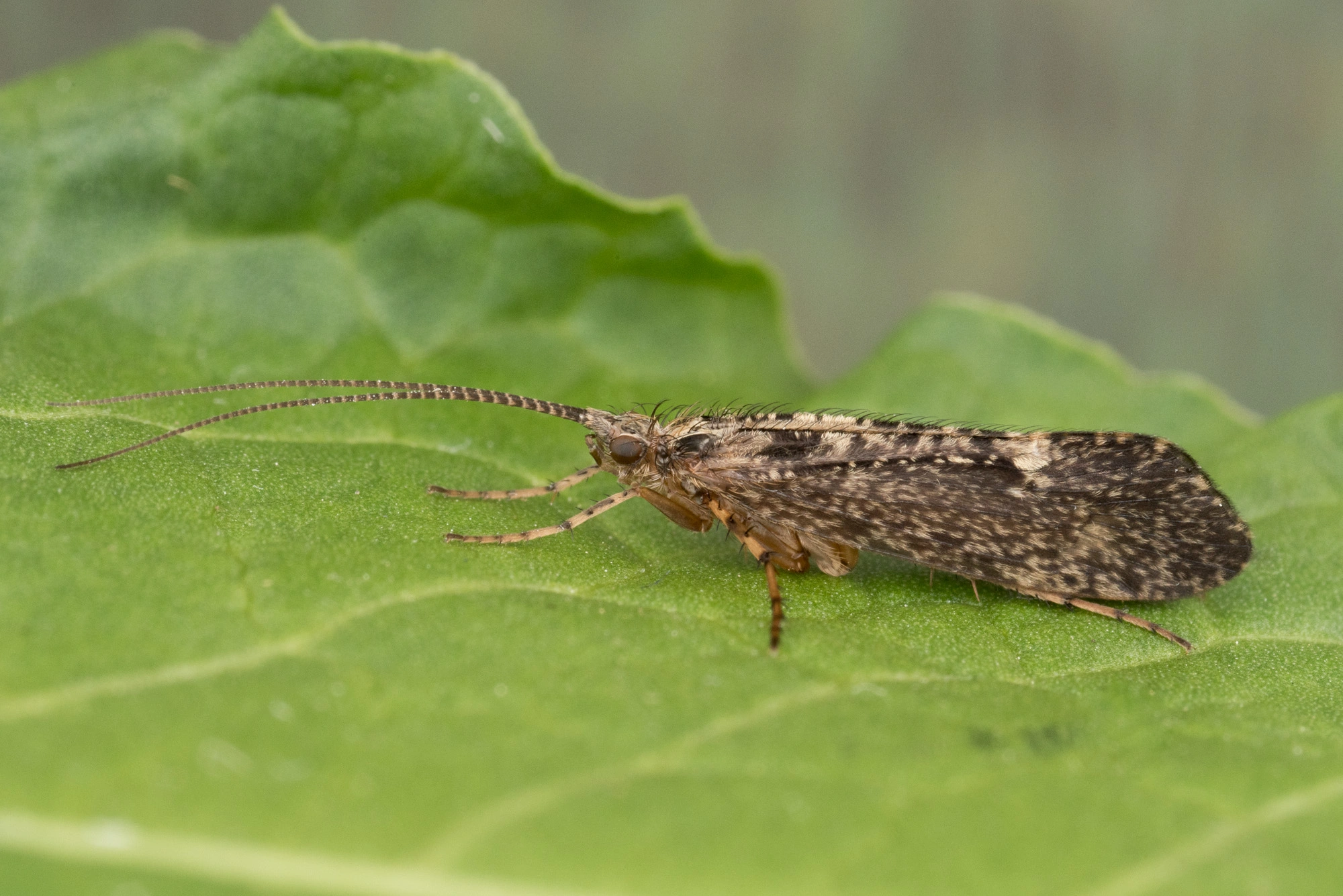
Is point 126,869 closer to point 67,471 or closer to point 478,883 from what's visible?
point 478,883

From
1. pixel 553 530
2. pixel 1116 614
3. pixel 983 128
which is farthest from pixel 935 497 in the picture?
pixel 983 128

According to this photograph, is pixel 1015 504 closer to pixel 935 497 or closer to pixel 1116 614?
pixel 935 497

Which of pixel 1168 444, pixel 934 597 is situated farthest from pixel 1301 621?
pixel 934 597

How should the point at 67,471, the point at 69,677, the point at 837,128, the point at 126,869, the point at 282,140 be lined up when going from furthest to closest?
the point at 837,128
the point at 282,140
the point at 67,471
the point at 69,677
the point at 126,869

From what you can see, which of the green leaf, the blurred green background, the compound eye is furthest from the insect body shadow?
the blurred green background

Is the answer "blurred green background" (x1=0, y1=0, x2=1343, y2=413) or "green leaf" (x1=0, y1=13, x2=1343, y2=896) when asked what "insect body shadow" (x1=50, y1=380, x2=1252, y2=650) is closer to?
"green leaf" (x1=0, y1=13, x2=1343, y2=896)
